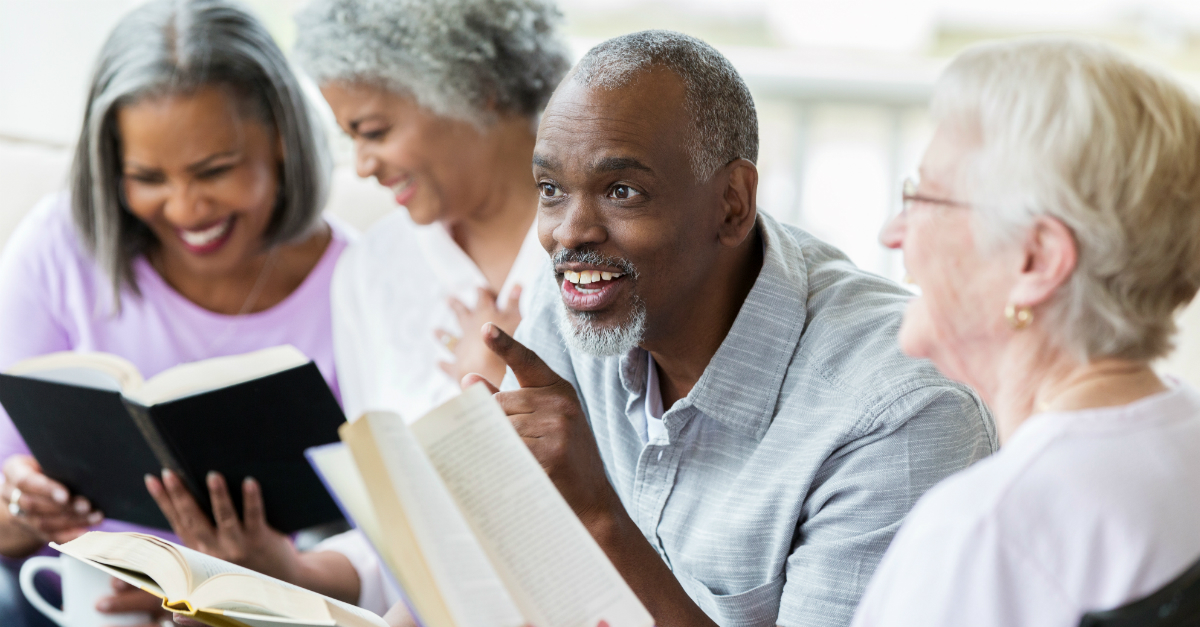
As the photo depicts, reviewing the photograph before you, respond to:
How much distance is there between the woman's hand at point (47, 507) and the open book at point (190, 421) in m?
0.07

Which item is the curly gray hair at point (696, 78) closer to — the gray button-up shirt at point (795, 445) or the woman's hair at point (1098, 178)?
the gray button-up shirt at point (795, 445)

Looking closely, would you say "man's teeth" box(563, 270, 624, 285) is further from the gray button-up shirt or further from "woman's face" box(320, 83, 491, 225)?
"woman's face" box(320, 83, 491, 225)

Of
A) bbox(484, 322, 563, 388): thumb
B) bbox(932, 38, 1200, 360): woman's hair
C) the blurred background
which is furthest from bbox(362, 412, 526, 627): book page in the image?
the blurred background

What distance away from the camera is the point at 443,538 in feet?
3.01

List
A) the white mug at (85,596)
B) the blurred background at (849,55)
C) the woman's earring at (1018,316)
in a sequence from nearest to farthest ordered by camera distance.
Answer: the woman's earring at (1018,316)
the white mug at (85,596)
the blurred background at (849,55)

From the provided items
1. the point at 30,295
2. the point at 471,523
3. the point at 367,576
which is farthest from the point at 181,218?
the point at 471,523

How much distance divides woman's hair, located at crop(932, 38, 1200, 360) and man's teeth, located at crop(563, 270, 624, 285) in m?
0.49

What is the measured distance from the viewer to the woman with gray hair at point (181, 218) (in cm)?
197

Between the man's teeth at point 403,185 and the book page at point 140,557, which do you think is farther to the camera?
the man's teeth at point 403,185

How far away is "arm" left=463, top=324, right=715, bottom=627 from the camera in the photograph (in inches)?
43.2

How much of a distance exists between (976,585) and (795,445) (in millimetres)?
455

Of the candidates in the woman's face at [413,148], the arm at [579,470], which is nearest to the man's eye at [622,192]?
the arm at [579,470]

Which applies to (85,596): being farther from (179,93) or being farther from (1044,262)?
(1044,262)

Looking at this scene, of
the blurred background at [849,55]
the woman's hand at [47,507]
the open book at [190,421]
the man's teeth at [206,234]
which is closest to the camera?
the open book at [190,421]
